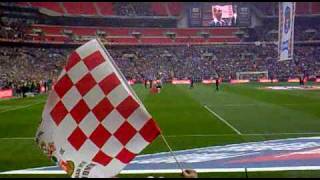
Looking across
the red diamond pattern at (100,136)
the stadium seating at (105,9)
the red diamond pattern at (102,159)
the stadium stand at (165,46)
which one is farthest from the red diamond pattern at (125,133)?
the stadium seating at (105,9)

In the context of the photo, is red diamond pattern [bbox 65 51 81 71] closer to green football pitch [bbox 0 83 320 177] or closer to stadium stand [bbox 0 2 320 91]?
green football pitch [bbox 0 83 320 177]

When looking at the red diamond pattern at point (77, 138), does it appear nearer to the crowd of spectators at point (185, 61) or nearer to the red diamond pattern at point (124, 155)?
the red diamond pattern at point (124, 155)

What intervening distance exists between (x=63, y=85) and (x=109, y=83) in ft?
1.57

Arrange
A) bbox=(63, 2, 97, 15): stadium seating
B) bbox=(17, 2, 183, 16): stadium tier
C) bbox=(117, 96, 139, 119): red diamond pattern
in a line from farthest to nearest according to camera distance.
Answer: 1. bbox=(63, 2, 97, 15): stadium seating
2. bbox=(17, 2, 183, 16): stadium tier
3. bbox=(117, 96, 139, 119): red diamond pattern

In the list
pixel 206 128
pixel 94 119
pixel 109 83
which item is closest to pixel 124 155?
pixel 94 119

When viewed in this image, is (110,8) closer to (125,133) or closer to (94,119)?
(94,119)

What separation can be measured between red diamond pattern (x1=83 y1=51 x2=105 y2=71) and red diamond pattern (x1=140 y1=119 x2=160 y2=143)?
2.53ft

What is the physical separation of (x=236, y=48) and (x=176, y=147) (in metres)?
88.0

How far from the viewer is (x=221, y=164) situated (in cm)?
1157

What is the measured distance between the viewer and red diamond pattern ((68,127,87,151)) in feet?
17.8

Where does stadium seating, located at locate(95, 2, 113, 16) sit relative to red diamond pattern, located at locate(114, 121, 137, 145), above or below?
above

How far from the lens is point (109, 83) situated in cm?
530

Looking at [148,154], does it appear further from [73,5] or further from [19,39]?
[73,5]

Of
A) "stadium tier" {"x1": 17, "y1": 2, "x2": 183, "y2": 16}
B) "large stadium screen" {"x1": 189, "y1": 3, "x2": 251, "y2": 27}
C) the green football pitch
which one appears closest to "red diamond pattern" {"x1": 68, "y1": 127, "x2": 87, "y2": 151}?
the green football pitch
